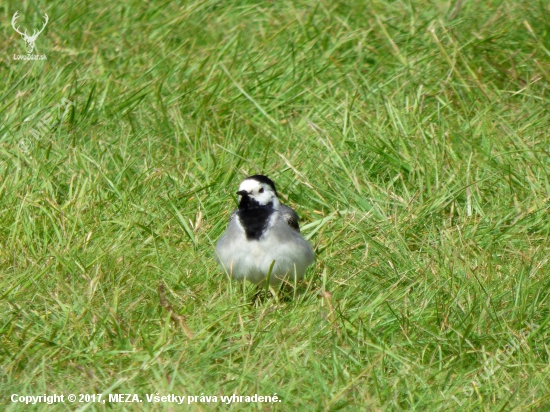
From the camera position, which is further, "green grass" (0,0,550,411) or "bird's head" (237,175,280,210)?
"bird's head" (237,175,280,210)

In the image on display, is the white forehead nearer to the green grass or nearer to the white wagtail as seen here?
the white wagtail

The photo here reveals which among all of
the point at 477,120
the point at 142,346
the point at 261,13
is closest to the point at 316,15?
the point at 261,13

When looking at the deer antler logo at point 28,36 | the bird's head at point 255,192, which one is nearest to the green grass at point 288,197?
the deer antler logo at point 28,36

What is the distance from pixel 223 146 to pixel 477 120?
1.83m

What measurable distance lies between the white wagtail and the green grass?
0.49 ft

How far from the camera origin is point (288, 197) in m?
6.16

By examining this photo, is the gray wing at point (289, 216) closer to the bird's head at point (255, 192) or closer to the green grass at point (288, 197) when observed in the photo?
the bird's head at point (255, 192)

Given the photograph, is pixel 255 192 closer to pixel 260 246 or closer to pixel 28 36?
pixel 260 246

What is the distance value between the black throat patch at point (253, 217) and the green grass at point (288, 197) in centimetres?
34

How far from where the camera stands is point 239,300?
197 inches

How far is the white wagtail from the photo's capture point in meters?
5.08

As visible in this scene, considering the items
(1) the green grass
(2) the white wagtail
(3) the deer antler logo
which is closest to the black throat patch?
(2) the white wagtail

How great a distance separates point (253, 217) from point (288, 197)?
3.22 ft

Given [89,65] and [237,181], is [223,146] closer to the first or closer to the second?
[237,181]
